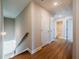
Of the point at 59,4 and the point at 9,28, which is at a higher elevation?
the point at 59,4

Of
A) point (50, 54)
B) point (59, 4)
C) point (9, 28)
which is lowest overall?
point (50, 54)

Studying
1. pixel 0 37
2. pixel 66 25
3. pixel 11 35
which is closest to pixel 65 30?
pixel 66 25

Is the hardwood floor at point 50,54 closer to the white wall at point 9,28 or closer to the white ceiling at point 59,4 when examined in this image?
the white ceiling at point 59,4

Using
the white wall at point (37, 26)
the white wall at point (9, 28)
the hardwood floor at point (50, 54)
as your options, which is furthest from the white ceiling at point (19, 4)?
the hardwood floor at point (50, 54)

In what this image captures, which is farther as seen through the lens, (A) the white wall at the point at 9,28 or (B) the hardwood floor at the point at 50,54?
(A) the white wall at the point at 9,28

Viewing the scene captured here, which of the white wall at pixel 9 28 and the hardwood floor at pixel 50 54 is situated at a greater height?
the white wall at pixel 9 28

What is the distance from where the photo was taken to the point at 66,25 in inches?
335

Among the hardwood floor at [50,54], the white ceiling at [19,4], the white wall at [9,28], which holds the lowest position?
the hardwood floor at [50,54]

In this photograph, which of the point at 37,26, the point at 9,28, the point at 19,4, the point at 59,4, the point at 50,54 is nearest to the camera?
the point at 50,54

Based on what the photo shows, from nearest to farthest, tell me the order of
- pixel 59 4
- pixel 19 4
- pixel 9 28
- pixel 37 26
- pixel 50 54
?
pixel 50 54 < pixel 19 4 < pixel 37 26 < pixel 59 4 < pixel 9 28

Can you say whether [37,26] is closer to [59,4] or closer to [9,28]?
[59,4]

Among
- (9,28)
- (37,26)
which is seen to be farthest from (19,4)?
(9,28)

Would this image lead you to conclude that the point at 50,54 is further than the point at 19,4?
No

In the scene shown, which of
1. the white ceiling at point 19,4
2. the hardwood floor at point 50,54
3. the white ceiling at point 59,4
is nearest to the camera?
the hardwood floor at point 50,54
